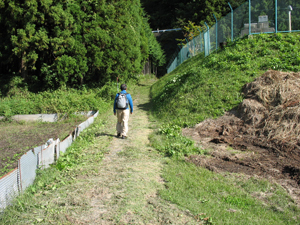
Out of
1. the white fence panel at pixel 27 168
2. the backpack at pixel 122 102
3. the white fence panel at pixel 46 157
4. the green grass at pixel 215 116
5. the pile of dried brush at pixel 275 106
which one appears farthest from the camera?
the backpack at pixel 122 102

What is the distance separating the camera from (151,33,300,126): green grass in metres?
10.5

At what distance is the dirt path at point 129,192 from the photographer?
4.16m

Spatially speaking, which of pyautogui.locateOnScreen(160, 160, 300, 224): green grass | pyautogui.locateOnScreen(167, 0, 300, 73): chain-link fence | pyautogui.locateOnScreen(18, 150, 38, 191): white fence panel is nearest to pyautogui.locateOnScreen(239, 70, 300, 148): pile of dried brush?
pyautogui.locateOnScreen(160, 160, 300, 224): green grass

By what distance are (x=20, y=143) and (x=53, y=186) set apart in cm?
466

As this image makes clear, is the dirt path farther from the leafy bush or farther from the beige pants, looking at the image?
the beige pants

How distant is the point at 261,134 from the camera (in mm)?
7938

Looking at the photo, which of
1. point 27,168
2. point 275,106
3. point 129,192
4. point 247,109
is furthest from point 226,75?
point 27,168

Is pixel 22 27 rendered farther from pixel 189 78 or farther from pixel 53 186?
pixel 53 186

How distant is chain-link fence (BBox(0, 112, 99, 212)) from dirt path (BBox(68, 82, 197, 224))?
1170 millimetres

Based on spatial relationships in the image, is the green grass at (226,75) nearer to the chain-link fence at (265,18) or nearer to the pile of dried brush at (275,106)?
the chain-link fence at (265,18)

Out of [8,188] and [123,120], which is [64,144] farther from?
[8,188]

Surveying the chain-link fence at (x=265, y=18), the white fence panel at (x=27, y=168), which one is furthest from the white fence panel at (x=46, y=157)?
the chain-link fence at (x=265, y=18)

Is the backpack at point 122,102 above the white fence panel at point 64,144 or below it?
above

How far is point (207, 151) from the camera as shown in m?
7.33
